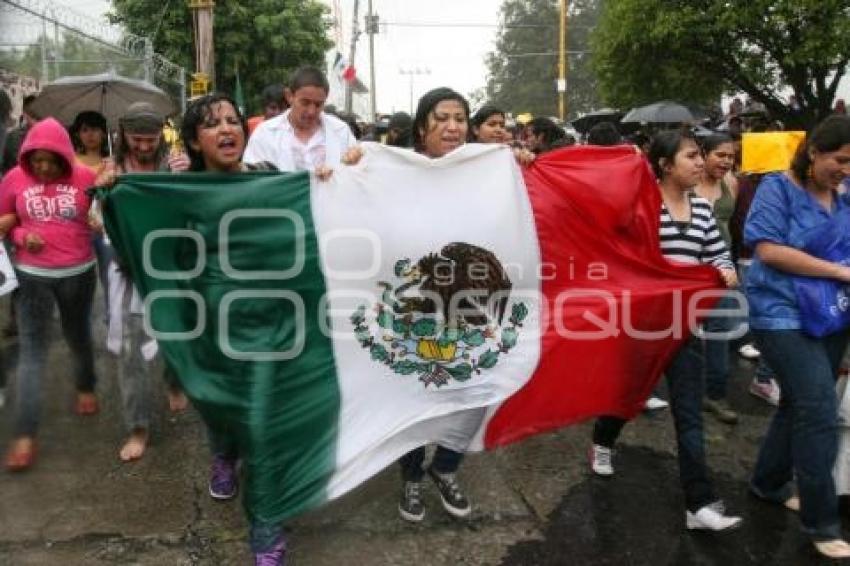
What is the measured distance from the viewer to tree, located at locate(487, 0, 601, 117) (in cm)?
7012

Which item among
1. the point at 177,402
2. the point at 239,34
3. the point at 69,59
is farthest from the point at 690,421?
the point at 239,34

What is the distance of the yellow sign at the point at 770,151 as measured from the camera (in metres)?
5.36

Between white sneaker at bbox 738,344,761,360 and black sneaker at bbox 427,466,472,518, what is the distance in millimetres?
3479

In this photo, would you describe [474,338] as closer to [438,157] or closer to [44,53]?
[438,157]

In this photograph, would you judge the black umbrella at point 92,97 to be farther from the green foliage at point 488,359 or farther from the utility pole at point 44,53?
the green foliage at point 488,359

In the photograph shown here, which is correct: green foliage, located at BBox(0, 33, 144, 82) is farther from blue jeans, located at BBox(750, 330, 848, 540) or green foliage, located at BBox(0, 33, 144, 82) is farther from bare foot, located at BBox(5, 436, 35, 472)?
blue jeans, located at BBox(750, 330, 848, 540)

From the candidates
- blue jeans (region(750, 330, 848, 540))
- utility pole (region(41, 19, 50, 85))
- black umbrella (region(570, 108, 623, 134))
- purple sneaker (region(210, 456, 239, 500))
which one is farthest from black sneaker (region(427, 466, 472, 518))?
black umbrella (region(570, 108, 623, 134))

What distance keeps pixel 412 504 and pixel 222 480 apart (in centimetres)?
85

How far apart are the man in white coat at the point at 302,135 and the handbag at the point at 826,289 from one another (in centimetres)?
238

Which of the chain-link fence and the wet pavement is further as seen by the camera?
the chain-link fence

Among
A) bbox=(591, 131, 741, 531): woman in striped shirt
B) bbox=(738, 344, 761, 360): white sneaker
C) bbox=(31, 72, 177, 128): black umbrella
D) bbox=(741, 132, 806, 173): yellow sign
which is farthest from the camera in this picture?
bbox=(31, 72, 177, 128): black umbrella

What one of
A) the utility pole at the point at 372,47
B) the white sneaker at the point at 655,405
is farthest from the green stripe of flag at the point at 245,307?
the utility pole at the point at 372,47

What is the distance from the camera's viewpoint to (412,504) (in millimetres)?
3496

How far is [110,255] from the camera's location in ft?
14.7
